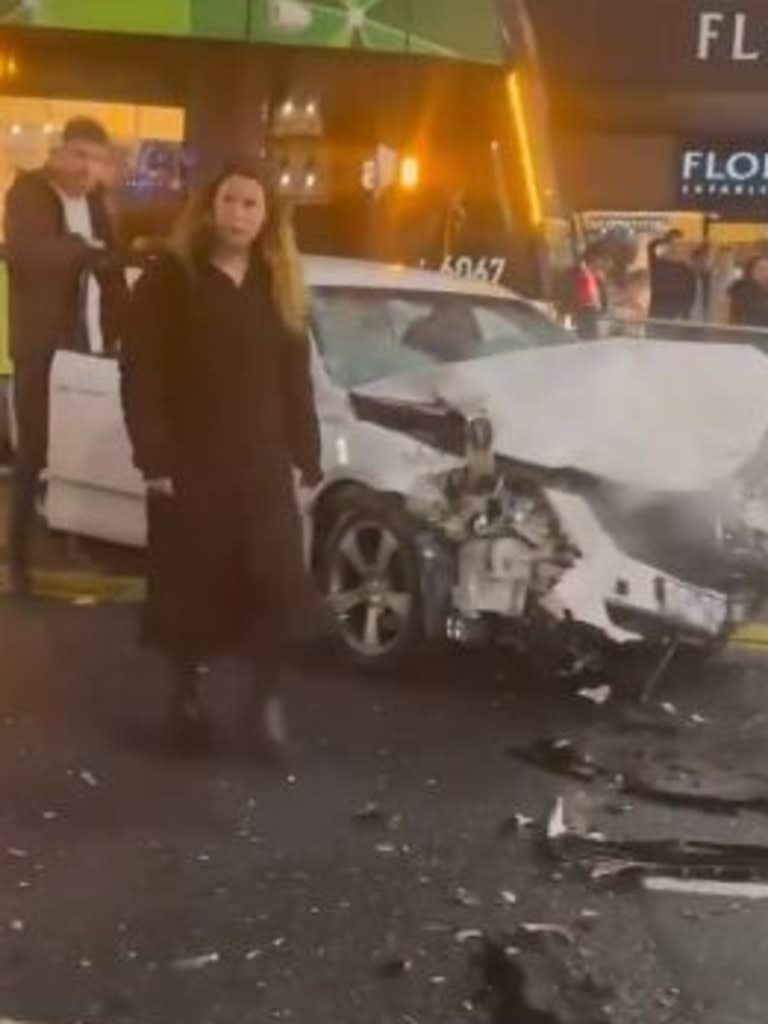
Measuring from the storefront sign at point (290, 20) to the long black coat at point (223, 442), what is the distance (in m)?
0.57

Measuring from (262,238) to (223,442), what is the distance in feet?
1.53

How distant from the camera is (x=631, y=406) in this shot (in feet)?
15.7

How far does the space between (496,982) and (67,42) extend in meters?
2.37

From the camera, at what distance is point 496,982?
12.5 feet

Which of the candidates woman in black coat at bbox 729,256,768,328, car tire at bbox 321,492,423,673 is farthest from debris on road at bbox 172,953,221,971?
woman in black coat at bbox 729,256,768,328

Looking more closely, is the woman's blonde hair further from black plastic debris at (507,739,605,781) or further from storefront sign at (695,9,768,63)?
black plastic debris at (507,739,605,781)

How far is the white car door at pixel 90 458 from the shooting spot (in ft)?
16.0

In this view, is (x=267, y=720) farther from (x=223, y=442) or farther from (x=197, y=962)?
(x=197, y=962)

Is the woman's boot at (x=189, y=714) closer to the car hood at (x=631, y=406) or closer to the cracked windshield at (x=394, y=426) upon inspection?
the cracked windshield at (x=394, y=426)

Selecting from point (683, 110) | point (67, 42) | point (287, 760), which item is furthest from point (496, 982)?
point (67, 42)

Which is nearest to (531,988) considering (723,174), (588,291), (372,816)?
(372,816)

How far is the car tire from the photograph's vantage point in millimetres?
4914

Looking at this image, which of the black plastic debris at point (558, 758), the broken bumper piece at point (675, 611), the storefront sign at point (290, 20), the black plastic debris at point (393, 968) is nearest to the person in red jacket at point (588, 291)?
the storefront sign at point (290, 20)

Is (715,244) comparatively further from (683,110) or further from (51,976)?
(51,976)
